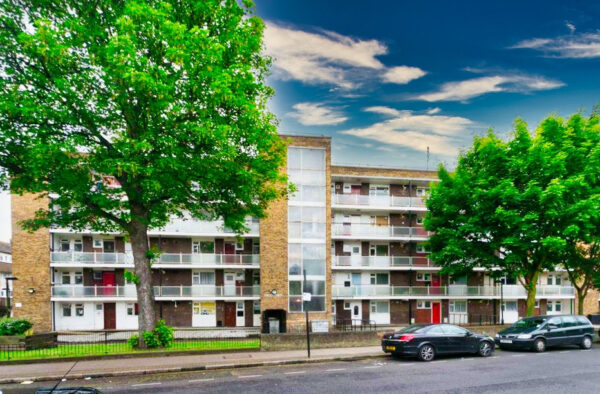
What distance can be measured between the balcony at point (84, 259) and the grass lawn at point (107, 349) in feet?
37.2

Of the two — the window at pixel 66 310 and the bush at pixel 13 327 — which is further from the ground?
the bush at pixel 13 327

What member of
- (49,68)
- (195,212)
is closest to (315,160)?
(195,212)

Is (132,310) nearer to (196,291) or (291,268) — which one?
(196,291)

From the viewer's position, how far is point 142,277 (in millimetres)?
15445

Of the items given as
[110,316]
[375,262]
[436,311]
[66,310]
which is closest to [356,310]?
[375,262]

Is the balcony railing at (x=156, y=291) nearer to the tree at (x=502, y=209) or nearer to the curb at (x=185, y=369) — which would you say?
the tree at (x=502, y=209)

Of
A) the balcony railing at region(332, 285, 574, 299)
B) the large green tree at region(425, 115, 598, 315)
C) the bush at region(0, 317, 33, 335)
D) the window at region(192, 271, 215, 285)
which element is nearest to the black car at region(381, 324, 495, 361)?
the large green tree at region(425, 115, 598, 315)

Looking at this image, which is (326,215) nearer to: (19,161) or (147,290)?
(147,290)

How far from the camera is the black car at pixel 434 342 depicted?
46.9ft

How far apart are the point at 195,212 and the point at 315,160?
13.5 meters

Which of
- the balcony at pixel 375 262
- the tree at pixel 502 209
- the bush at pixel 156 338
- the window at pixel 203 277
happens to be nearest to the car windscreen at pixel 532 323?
the tree at pixel 502 209

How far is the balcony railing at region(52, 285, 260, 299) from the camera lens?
27109 mm

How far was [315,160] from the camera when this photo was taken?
91.9 ft

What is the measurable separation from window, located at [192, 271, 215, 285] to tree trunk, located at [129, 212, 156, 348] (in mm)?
14362
